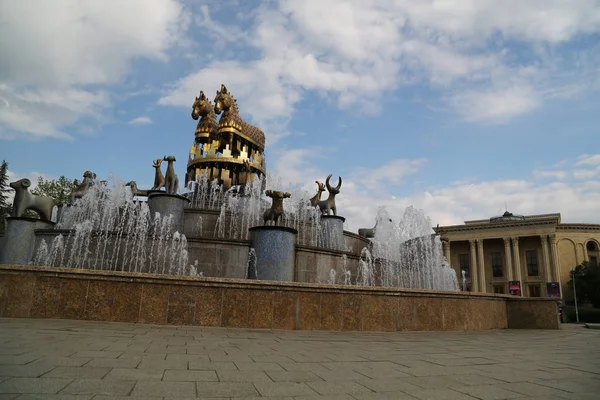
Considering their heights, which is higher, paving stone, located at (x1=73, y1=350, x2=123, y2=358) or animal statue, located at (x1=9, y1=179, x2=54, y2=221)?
animal statue, located at (x1=9, y1=179, x2=54, y2=221)

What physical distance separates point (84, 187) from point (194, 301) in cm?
1346

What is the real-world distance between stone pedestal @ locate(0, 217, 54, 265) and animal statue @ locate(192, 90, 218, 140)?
46.7 feet

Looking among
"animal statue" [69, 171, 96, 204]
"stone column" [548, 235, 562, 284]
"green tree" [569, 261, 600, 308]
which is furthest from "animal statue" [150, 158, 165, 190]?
"stone column" [548, 235, 562, 284]

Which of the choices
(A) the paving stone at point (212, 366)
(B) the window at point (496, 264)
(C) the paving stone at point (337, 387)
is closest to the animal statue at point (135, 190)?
(A) the paving stone at point (212, 366)

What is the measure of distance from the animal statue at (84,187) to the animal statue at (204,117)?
9635 millimetres

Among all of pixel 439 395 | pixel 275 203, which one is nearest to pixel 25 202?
pixel 275 203

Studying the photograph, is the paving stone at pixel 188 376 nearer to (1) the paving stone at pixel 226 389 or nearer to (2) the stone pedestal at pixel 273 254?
(1) the paving stone at pixel 226 389

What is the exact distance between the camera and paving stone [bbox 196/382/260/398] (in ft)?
11.5

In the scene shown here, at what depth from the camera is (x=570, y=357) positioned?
22.1ft

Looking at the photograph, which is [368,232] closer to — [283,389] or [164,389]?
[283,389]

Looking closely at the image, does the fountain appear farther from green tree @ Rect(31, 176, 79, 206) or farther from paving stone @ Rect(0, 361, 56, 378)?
green tree @ Rect(31, 176, 79, 206)

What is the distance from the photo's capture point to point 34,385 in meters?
3.39

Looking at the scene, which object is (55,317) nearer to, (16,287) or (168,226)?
(16,287)

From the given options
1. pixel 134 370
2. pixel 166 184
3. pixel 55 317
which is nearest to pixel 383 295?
pixel 134 370
